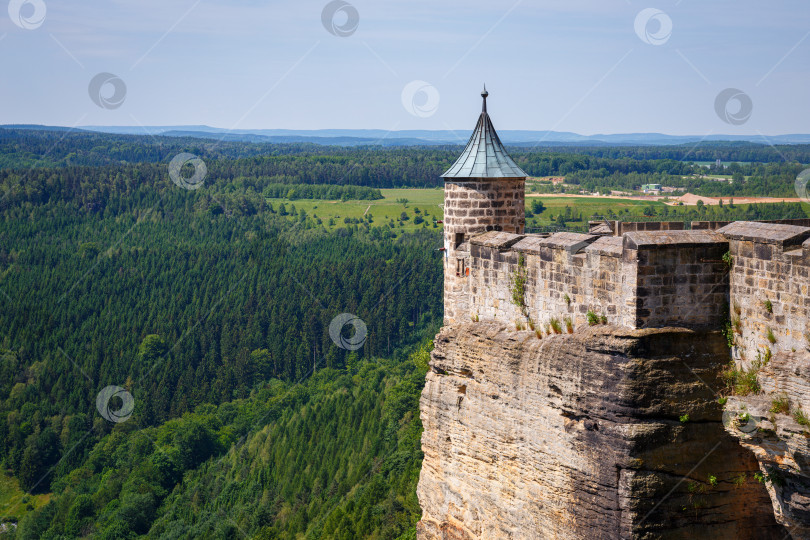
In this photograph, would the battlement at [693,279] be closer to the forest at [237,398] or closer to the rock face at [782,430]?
the rock face at [782,430]

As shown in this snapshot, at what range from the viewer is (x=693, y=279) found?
49.1 ft

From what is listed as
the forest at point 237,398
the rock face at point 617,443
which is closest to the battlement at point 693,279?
the rock face at point 617,443

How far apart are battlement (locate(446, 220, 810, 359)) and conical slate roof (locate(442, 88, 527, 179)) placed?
4.52 m

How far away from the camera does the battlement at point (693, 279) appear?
13781 millimetres

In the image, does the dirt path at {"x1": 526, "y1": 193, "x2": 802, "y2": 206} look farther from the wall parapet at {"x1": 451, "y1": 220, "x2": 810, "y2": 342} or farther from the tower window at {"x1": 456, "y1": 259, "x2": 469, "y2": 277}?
the wall parapet at {"x1": 451, "y1": 220, "x2": 810, "y2": 342}

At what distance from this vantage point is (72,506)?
119188 mm

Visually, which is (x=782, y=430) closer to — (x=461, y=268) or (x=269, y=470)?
(x=461, y=268)

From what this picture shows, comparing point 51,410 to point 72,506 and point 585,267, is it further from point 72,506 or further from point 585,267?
point 585,267

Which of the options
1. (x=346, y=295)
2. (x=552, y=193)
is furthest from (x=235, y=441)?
(x=552, y=193)

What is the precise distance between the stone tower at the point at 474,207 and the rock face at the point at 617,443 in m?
2.84

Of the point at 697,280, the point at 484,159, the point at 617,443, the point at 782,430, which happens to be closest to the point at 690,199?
the point at 484,159

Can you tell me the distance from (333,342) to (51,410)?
46453mm

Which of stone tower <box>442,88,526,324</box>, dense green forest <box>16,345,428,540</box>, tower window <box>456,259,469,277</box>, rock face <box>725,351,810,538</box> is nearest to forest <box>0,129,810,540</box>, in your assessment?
dense green forest <box>16,345,428,540</box>

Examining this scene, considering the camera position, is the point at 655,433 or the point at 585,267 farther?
the point at 585,267
